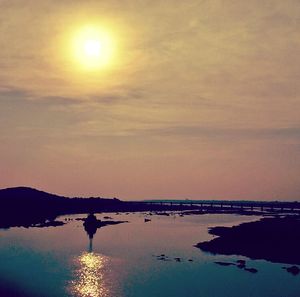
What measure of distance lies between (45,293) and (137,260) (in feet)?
74.1

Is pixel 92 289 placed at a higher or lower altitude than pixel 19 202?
lower

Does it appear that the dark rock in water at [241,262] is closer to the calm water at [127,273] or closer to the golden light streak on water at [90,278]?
the calm water at [127,273]

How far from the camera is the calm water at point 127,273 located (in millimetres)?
46812

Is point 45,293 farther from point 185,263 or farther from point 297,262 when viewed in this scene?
point 297,262

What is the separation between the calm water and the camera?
154ft

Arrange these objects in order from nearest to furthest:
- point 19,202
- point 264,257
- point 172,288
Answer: point 172,288
point 264,257
point 19,202

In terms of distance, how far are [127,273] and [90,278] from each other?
552 cm

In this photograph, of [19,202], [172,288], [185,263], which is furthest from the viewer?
[19,202]

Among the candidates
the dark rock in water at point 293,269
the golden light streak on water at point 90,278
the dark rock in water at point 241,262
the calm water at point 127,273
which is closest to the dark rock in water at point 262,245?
the dark rock in water at point 241,262

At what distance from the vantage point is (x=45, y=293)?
148ft

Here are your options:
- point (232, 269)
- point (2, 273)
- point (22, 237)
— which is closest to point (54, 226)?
point (22, 237)

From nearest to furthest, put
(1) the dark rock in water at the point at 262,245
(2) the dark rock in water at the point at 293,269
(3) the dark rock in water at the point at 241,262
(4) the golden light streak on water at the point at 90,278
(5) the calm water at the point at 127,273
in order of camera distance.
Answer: (4) the golden light streak on water at the point at 90,278, (5) the calm water at the point at 127,273, (2) the dark rock in water at the point at 293,269, (3) the dark rock in water at the point at 241,262, (1) the dark rock in water at the point at 262,245

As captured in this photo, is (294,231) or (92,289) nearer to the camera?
(92,289)

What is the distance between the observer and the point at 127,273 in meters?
55.3
